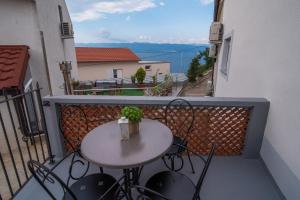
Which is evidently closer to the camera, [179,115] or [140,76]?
[179,115]

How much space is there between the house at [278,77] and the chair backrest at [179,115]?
96 cm

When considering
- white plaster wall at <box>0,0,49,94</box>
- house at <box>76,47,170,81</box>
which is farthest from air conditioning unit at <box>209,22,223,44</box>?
house at <box>76,47,170,81</box>

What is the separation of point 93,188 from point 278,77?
2184mm

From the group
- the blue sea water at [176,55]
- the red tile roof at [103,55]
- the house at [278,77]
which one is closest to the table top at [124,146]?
the house at [278,77]

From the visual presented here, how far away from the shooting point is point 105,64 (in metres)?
19.0

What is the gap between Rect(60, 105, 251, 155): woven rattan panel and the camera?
230cm

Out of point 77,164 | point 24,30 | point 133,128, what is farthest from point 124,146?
point 24,30

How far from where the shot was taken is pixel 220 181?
2018mm

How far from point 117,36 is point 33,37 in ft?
88.3

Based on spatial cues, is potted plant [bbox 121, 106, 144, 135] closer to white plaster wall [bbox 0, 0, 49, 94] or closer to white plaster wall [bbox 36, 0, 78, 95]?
white plaster wall [bbox 0, 0, 49, 94]

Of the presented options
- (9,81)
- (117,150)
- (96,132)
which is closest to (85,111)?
(96,132)

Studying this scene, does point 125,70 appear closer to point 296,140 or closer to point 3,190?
point 3,190

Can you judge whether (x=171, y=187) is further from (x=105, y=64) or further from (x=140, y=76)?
(x=105, y=64)

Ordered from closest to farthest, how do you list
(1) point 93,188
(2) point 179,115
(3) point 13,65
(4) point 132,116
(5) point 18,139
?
(1) point 93,188 < (4) point 132,116 < (2) point 179,115 < (5) point 18,139 < (3) point 13,65
